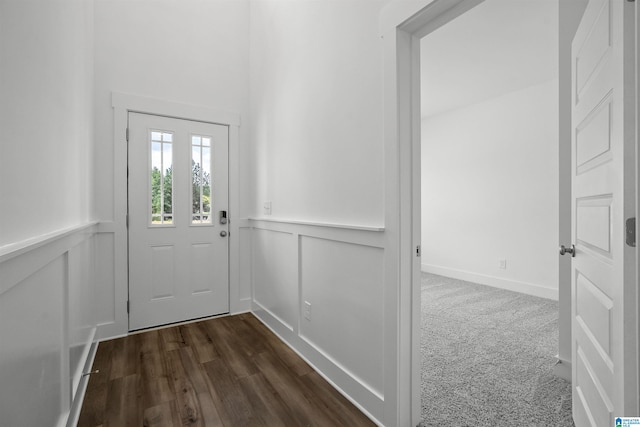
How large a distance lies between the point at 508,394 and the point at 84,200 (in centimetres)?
291

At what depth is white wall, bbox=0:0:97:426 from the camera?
31.3 inches

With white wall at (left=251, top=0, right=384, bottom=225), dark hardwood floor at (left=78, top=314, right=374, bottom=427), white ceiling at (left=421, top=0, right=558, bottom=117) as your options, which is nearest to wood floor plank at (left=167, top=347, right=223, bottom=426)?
dark hardwood floor at (left=78, top=314, right=374, bottom=427)

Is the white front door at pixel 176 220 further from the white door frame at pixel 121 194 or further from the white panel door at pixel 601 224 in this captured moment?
the white panel door at pixel 601 224

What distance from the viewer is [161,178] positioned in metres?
2.86

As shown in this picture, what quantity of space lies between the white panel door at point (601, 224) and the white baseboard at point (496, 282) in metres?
2.67

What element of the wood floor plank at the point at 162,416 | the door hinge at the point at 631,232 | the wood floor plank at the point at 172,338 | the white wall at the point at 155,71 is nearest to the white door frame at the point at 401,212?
the door hinge at the point at 631,232

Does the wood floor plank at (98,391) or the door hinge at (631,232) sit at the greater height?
the door hinge at (631,232)

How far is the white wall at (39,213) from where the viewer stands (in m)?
0.79

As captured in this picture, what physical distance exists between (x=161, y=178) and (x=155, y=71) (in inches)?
39.0

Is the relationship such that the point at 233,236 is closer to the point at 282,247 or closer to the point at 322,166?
the point at 282,247

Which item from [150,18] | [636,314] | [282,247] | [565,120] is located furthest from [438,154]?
[636,314]

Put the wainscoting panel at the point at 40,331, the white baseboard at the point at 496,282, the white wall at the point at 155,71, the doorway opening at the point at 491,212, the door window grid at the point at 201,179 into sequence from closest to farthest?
the wainscoting panel at the point at 40,331
the doorway opening at the point at 491,212
the white wall at the point at 155,71
the door window grid at the point at 201,179
the white baseboard at the point at 496,282

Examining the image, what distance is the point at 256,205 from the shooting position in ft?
10.2

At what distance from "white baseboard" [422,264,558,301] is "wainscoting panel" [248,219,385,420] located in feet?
10.5
